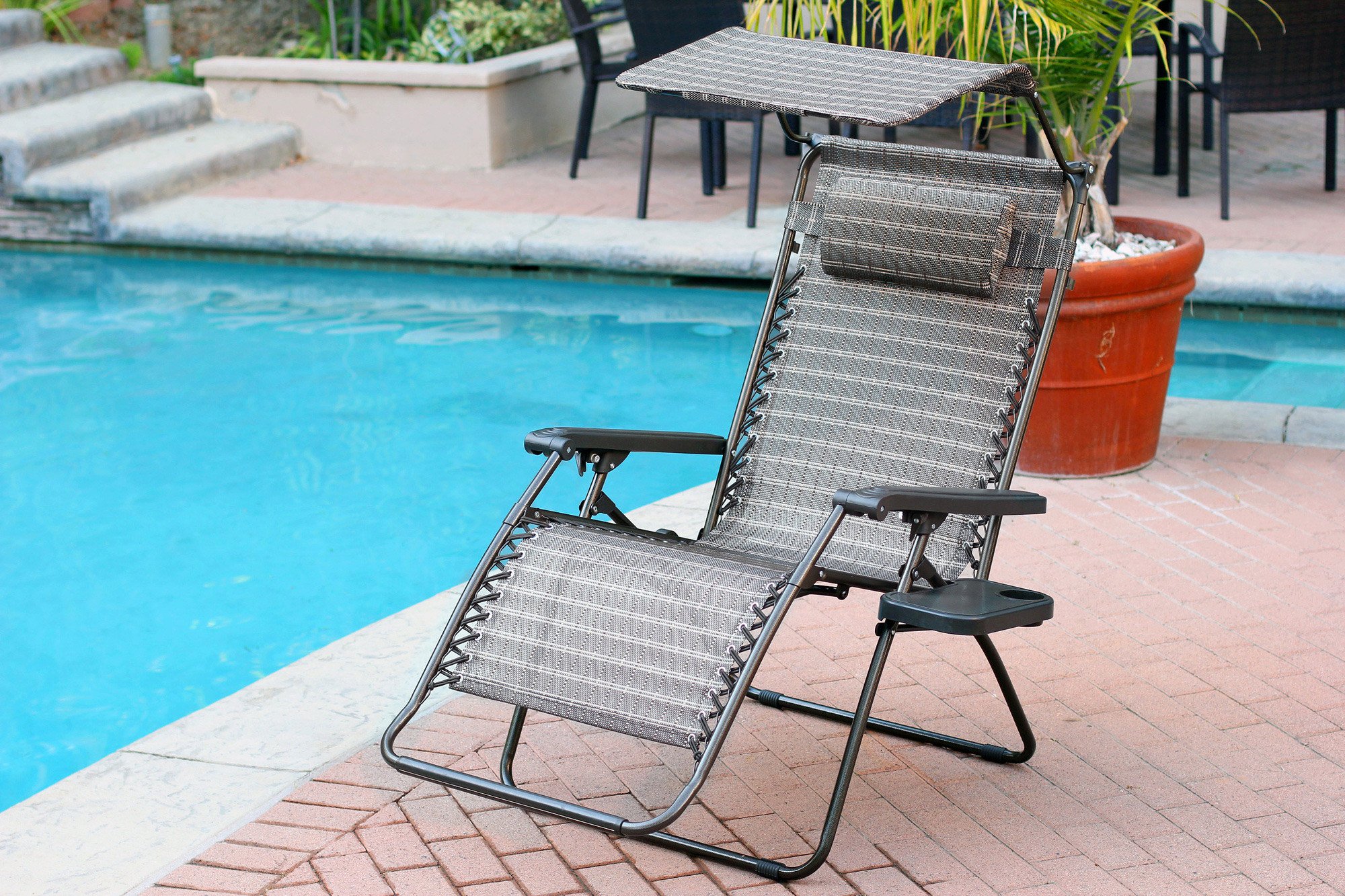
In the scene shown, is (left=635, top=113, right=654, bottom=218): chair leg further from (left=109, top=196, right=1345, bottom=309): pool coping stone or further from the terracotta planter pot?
the terracotta planter pot

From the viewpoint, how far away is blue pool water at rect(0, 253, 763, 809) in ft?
13.1

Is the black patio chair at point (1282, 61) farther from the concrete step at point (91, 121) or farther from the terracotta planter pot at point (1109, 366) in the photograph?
the concrete step at point (91, 121)

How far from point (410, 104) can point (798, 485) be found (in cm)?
651

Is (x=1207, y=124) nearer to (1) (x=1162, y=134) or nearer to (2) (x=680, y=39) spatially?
(1) (x=1162, y=134)

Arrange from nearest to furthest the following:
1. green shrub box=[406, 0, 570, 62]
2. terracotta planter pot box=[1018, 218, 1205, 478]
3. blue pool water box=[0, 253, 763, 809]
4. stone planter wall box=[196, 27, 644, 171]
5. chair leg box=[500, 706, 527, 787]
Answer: chair leg box=[500, 706, 527, 787] < blue pool water box=[0, 253, 763, 809] < terracotta planter pot box=[1018, 218, 1205, 478] < stone planter wall box=[196, 27, 644, 171] < green shrub box=[406, 0, 570, 62]

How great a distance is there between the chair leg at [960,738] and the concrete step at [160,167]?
6.12 meters

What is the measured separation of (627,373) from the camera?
20.4 feet

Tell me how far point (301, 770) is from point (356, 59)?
7.72 meters

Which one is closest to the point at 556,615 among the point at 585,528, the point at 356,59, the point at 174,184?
the point at 585,528

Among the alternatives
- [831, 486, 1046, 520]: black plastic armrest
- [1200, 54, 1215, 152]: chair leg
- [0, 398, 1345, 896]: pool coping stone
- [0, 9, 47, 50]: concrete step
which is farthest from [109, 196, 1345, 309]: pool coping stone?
[831, 486, 1046, 520]: black plastic armrest

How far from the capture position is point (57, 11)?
10.3 m

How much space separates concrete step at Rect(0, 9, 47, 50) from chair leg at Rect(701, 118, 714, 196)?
5.09m

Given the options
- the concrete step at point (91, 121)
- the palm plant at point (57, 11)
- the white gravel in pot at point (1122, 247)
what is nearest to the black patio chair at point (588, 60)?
the concrete step at point (91, 121)

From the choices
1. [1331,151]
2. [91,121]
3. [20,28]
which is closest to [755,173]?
[1331,151]
